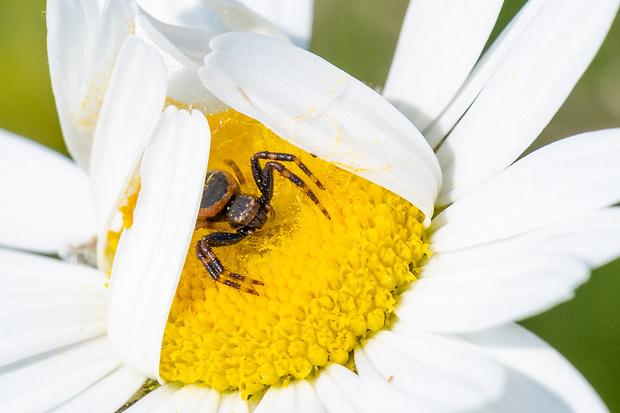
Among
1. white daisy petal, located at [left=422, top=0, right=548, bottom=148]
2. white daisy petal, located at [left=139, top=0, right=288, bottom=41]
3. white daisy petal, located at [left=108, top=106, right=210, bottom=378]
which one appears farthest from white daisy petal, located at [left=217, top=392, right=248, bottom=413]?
white daisy petal, located at [left=139, top=0, right=288, bottom=41]

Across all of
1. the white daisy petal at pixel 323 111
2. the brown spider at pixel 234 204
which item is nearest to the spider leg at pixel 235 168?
the brown spider at pixel 234 204

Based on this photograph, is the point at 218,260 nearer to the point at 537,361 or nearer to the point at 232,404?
the point at 232,404

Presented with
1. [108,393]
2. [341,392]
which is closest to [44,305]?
[108,393]

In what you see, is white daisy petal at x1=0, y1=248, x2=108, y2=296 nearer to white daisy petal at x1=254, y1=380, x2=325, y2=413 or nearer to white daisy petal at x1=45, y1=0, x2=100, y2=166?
white daisy petal at x1=45, y1=0, x2=100, y2=166

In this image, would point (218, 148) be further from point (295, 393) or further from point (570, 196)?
point (570, 196)

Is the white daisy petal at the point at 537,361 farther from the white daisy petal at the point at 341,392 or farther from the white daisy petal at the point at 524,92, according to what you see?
the white daisy petal at the point at 524,92

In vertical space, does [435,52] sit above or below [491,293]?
above
